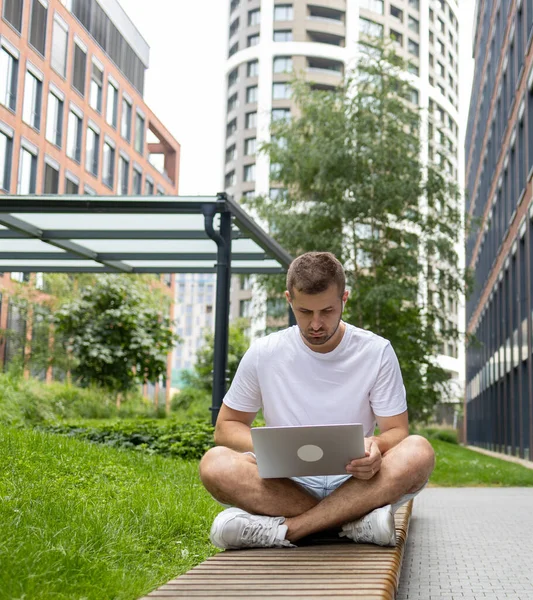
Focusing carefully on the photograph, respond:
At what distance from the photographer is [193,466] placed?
8.95 meters

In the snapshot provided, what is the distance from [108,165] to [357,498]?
140 feet

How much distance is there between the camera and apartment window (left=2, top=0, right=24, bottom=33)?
32.7 m

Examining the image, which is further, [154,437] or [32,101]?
[32,101]

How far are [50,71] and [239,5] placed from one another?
135 ft

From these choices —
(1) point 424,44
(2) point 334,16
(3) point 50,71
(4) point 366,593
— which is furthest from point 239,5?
(4) point 366,593

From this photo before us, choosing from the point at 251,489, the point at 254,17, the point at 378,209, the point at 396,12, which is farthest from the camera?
the point at 396,12

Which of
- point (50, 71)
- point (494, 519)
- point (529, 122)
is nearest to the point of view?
point (494, 519)

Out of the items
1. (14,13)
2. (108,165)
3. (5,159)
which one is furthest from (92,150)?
(14,13)

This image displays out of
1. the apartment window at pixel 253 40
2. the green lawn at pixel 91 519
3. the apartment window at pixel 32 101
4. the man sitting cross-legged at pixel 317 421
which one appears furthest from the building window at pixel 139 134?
the man sitting cross-legged at pixel 317 421

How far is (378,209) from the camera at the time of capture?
→ 24.1 m

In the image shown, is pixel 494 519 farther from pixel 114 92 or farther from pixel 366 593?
pixel 114 92

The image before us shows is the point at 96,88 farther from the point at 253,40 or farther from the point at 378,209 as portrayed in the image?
the point at 253,40

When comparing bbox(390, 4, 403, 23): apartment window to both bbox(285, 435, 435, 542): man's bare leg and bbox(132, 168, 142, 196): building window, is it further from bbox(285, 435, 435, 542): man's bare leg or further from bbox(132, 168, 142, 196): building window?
bbox(285, 435, 435, 542): man's bare leg

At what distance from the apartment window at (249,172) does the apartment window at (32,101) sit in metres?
38.9
